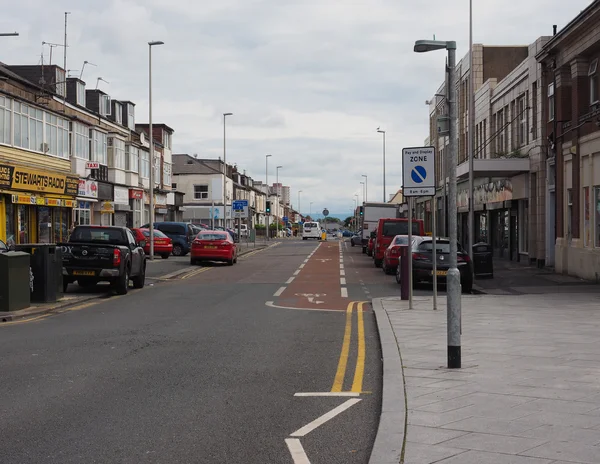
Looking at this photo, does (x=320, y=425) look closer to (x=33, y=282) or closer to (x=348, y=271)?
(x=33, y=282)

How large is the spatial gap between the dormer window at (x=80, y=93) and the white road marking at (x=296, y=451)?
4076cm

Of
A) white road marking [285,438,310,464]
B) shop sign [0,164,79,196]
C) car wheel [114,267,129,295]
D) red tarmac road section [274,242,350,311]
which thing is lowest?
red tarmac road section [274,242,350,311]

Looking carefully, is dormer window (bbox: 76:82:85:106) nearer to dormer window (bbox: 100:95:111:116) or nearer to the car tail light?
dormer window (bbox: 100:95:111:116)

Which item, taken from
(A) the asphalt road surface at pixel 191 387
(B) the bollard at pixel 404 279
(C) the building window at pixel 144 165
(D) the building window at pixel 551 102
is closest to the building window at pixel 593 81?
(D) the building window at pixel 551 102

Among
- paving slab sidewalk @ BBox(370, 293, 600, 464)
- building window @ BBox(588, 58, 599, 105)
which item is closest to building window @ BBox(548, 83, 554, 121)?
building window @ BBox(588, 58, 599, 105)

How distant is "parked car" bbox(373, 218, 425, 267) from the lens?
32.0 metres

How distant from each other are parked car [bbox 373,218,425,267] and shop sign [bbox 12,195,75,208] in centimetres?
1479

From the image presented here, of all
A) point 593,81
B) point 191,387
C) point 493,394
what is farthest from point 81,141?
point 493,394

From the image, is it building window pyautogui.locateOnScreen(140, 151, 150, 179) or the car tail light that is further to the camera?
building window pyautogui.locateOnScreen(140, 151, 150, 179)

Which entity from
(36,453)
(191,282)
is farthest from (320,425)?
(191,282)

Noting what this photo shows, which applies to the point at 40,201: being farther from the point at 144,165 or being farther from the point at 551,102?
the point at 144,165

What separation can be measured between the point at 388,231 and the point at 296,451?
27.3 meters

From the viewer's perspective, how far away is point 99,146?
4397cm

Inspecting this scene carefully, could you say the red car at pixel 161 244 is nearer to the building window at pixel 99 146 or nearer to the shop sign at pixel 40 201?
the shop sign at pixel 40 201
